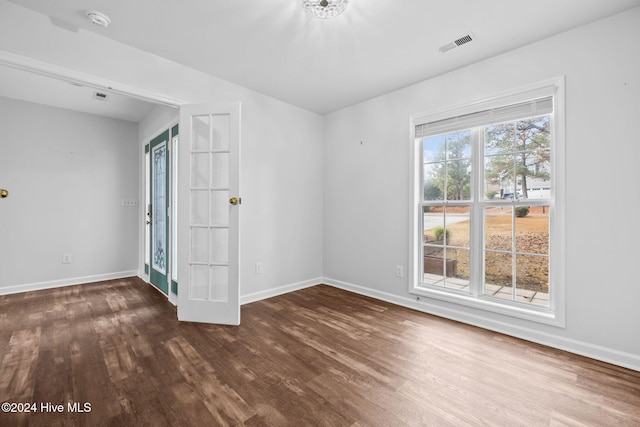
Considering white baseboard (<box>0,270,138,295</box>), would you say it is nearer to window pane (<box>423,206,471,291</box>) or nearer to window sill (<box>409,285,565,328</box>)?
window sill (<box>409,285,565,328</box>)

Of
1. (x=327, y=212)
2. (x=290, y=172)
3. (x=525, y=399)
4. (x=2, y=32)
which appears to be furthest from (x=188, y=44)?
(x=525, y=399)

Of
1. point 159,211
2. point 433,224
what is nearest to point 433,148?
point 433,224

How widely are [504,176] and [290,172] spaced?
254cm

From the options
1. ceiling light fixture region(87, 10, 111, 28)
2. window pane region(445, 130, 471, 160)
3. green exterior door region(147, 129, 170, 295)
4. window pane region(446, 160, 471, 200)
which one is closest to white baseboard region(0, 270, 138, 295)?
green exterior door region(147, 129, 170, 295)

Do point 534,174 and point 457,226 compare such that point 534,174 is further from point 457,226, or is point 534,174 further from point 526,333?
point 526,333

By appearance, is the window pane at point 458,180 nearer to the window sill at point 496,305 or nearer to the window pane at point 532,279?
the window pane at point 532,279

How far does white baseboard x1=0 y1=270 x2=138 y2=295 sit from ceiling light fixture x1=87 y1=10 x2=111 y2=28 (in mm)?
3705

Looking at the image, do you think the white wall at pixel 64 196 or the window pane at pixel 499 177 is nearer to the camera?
the window pane at pixel 499 177

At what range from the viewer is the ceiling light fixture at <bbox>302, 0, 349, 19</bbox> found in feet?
6.33

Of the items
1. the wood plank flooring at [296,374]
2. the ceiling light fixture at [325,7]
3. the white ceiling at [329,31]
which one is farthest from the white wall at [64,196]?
the ceiling light fixture at [325,7]

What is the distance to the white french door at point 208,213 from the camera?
9.31 feet

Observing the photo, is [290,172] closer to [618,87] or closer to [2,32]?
[2,32]

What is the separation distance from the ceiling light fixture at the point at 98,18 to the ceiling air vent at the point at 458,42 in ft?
9.06

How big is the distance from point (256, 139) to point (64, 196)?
3.13 meters
